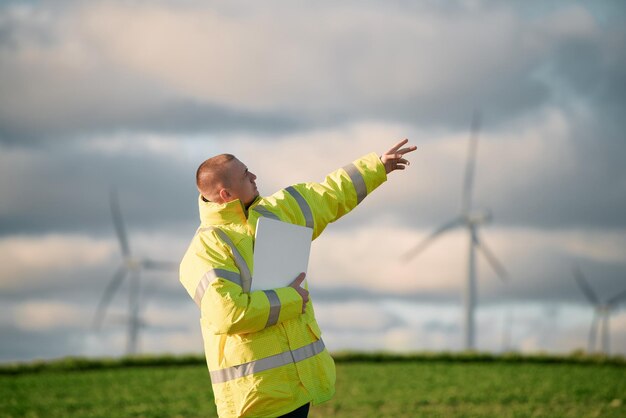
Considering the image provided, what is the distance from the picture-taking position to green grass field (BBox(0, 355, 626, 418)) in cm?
1345

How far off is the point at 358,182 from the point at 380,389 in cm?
1041

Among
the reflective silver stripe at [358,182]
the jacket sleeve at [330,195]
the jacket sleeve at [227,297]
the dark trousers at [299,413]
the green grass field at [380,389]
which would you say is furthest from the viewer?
the green grass field at [380,389]

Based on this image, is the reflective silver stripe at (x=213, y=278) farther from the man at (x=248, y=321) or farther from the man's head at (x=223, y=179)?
the man's head at (x=223, y=179)

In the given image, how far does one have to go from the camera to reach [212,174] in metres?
5.26

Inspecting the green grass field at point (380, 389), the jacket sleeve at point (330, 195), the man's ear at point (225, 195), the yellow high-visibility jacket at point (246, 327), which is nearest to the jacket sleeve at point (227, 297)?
the yellow high-visibility jacket at point (246, 327)

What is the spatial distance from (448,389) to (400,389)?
86cm

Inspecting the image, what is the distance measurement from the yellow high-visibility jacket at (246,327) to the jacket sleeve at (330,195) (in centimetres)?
17

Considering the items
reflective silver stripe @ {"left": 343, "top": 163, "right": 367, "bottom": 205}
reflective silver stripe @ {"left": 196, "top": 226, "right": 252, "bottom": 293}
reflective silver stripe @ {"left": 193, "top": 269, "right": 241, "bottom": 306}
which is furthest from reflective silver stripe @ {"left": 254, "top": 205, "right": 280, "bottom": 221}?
reflective silver stripe @ {"left": 343, "top": 163, "right": 367, "bottom": 205}

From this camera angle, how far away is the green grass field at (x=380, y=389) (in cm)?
1345

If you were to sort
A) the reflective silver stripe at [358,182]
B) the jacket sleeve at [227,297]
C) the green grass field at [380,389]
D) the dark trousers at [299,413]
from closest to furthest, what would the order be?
the jacket sleeve at [227,297] → the dark trousers at [299,413] → the reflective silver stripe at [358,182] → the green grass field at [380,389]

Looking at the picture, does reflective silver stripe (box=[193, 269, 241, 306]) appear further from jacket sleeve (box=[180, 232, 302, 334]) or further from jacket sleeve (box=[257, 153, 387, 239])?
jacket sleeve (box=[257, 153, 387, 239])

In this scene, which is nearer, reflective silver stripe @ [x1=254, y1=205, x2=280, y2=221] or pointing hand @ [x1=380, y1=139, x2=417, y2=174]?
reflective silver stripe @ [x1=254, y1=205, x2=280, y2=221]

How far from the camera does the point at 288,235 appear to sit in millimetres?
5395

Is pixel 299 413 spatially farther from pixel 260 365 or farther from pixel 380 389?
pixel 380 389
